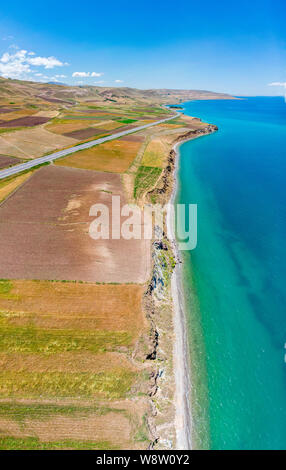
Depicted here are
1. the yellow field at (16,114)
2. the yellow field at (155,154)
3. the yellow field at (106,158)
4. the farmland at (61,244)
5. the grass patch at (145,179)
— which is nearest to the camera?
the farmland at (61,244)

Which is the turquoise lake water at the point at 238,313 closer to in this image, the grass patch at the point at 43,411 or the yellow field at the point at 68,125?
the grass patch at the point at 43,411

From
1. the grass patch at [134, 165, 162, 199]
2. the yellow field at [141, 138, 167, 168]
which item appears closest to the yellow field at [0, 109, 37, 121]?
the yellow field at [141, 138, 167, 168]

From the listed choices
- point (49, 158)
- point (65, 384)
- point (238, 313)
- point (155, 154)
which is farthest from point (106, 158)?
point (65, 384)

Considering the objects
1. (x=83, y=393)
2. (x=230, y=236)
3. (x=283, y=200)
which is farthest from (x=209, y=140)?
(x=83, y=393)

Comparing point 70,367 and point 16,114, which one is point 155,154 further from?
point 16,114

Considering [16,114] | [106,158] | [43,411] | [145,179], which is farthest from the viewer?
[16,114]

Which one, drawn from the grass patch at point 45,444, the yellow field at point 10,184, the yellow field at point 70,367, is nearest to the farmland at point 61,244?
the yellow field at point 10,184
